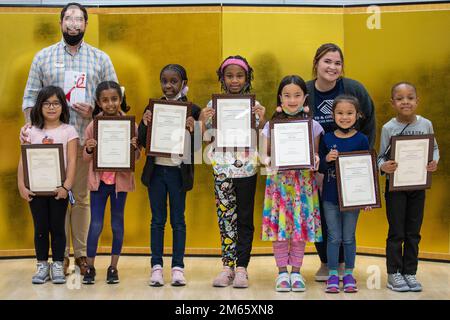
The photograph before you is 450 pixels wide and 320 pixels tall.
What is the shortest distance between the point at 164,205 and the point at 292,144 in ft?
3.46

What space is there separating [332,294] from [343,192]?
0.71m

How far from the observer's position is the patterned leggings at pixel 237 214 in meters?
5.31

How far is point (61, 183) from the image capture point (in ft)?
17.6

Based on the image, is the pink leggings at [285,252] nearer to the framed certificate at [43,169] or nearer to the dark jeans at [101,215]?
the dark jeans at [101,215]

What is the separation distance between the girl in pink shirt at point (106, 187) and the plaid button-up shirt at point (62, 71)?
21 centimetres

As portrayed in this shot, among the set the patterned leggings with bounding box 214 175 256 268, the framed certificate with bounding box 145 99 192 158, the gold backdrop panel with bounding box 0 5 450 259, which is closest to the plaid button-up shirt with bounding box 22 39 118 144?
the framed certificate with bounding box 145 99 192 158

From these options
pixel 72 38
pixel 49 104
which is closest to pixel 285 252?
pixel 49 104

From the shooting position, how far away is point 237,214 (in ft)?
17.6

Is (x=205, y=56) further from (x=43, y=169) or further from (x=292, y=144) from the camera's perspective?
(x=43, y=169)

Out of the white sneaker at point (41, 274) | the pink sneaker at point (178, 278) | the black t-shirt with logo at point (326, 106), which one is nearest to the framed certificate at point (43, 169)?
the white sneaker at point (41, 274)

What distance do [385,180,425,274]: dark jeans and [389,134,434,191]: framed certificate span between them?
80 millimetres

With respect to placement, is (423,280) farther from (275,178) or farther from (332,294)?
(275,178)

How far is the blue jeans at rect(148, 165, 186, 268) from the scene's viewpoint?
211 inches
